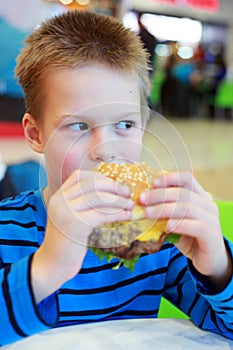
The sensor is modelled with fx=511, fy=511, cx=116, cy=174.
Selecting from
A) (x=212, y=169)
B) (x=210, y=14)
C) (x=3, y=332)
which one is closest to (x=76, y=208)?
(x=3, y=332)

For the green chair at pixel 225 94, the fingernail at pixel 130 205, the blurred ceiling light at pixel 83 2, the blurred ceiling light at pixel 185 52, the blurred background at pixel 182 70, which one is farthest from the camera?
the blurred ceiling light at pixel 185 52

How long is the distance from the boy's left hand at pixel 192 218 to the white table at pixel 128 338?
79 mm

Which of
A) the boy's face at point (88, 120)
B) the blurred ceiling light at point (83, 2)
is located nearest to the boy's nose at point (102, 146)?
the boy's face at point (88, 120)

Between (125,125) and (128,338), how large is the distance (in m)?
0.28

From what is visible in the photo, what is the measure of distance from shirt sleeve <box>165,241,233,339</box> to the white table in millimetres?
26

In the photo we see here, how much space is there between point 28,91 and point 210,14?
39.7 feet

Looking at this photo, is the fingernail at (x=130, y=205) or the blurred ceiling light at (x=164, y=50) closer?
the fingernail at (x=130, y=205)

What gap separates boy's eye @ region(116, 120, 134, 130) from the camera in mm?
672

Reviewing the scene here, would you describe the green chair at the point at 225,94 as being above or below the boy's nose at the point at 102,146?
below

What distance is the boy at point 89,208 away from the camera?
1.94 ft

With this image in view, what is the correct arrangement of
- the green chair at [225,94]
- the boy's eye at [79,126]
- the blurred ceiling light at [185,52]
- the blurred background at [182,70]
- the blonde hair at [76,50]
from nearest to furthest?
the boy's eye at [79,126]
the blonde hair at [76,50]
the blurred background at [182,70]
the green chair at [225,94]
the blurred ceiling light at [185,52]

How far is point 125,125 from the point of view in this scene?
2.24 ft

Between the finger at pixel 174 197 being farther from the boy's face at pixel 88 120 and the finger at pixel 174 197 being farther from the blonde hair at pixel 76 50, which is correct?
the blonde hair at pixel 76 50

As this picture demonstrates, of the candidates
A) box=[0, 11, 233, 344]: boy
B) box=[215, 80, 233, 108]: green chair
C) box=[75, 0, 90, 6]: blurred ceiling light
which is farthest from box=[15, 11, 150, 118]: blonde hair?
box=[215, 80, 233, 108]: green chair
